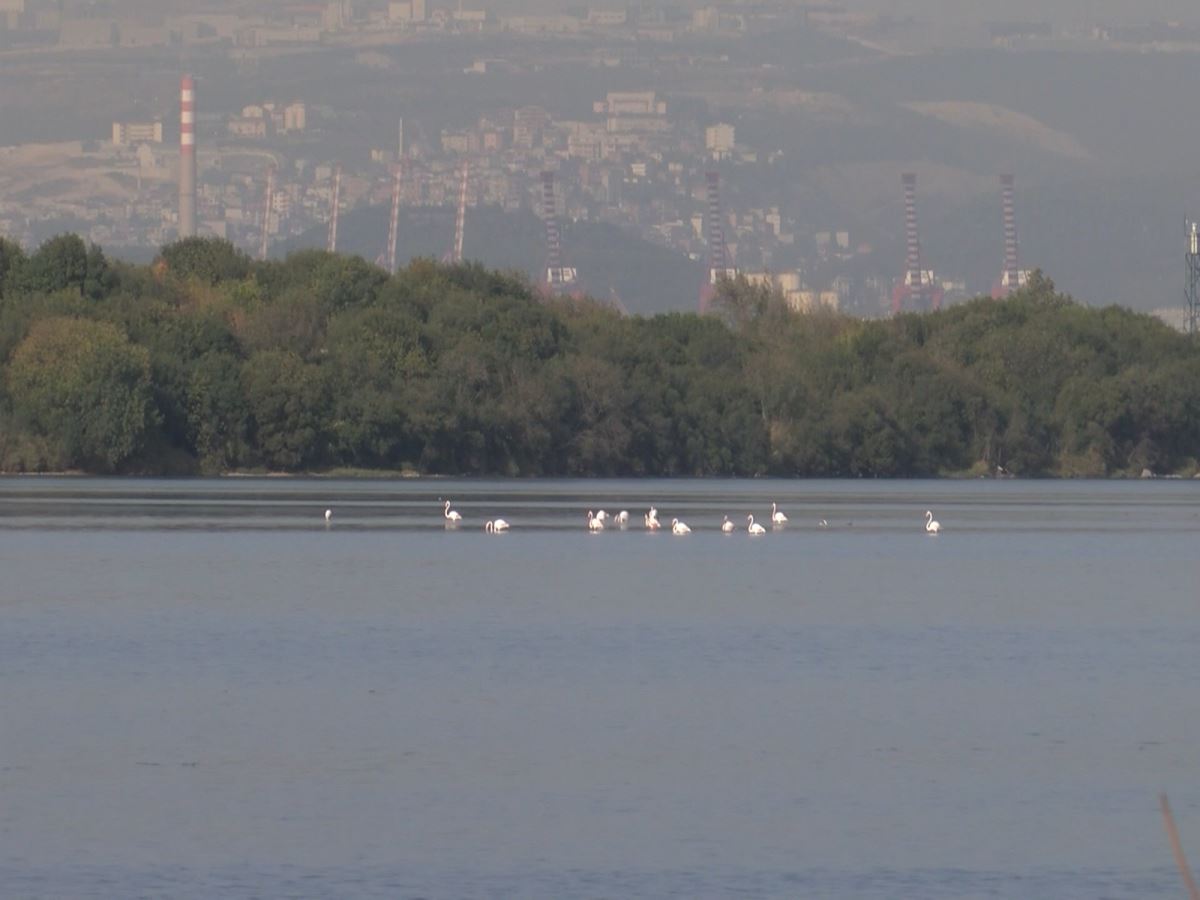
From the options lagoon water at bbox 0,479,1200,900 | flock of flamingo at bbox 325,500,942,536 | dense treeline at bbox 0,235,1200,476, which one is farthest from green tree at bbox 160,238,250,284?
lagoon water at bbox 0,479,1200,900

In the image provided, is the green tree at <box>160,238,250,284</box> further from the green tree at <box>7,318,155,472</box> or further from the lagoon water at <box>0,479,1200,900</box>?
the lagoon water at <box>0,479,1200,900</box>

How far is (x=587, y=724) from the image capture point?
24422 mm

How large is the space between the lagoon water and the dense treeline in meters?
43.7

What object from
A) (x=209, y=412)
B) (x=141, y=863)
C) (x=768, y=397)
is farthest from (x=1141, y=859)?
(x=768, y=397)

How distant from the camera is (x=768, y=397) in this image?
108750 millimetres

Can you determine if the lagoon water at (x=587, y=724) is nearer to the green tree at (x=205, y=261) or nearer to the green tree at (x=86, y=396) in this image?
the green tree at (x=86, y=396)

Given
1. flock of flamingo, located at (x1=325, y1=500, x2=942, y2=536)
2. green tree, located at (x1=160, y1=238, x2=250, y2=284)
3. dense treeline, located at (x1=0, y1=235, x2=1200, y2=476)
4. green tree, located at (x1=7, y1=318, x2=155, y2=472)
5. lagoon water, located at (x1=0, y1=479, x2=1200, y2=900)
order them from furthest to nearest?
1. green tree, located at (x1=160, y1=238, x2=250, y2=284)
2. dense treeline, located at (x1=0, y1=235, x2=1200, y2=476)
3. green tree, located at (x1=7, y1=318, x2=155, y2=472)
4. flock of flamingo, located at (x1=325, y1=500, x2=942, y2=536)
5. lagoon water, located at (x1=0, y1=479, x2=1200, y2=900)

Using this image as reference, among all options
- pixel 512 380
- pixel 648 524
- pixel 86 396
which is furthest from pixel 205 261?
pixel 648 524

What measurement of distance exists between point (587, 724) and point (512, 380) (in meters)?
78.5

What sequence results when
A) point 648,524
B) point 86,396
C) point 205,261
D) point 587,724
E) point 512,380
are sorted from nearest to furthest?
point 587,724
point 648,524
point 86,396
point 512,380
point 205,261

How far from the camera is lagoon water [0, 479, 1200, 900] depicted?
17859 millimetres

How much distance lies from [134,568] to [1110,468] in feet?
250

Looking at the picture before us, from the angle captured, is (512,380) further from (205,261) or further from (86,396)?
(86,396)

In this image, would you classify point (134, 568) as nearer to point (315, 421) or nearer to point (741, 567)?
point (741, 567)
